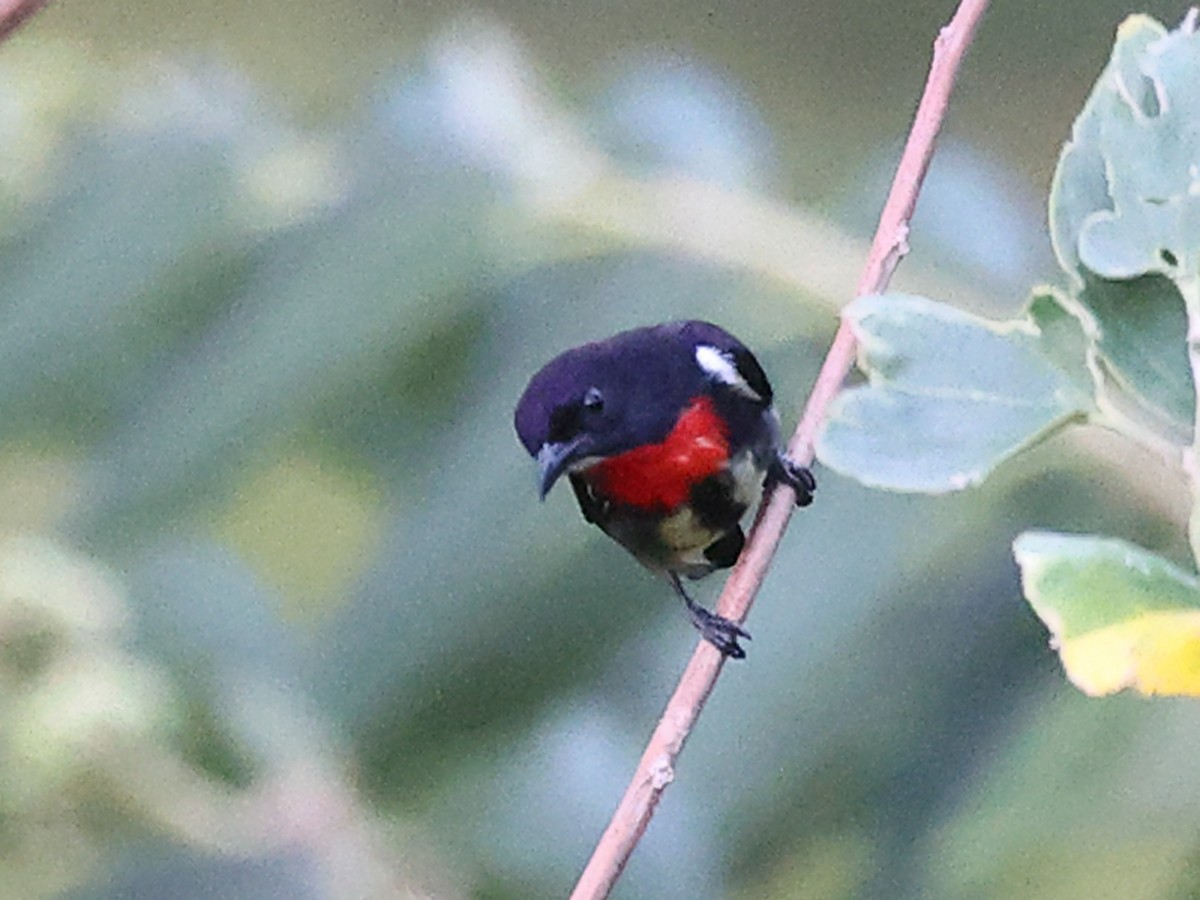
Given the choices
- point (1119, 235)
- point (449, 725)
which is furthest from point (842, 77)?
point (1119, 235)

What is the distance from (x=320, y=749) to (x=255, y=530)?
23cm

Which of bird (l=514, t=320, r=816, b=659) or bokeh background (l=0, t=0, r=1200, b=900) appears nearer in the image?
bird (l=514, t=320, r=816, b=659)

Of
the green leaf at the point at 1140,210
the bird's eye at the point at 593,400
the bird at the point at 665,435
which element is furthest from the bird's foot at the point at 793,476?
the green leaf at the point at 1140,210

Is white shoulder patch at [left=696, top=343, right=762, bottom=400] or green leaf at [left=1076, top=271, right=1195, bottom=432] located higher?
white shoulder patch at [left=696, top=343, right=762, bottom=400]

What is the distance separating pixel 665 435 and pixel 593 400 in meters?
0.06

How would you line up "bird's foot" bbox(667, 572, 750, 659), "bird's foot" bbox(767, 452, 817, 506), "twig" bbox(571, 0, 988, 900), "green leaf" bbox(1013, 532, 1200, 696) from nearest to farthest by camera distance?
"green leaf" bbox(1013, 532, 1200, 696) → "twig" bbox(571, 0, 988, 900) → "bird's foot" bbox(667, 572, 750, 659) → "bird's foot" bbox(767, 452, 817, 506)

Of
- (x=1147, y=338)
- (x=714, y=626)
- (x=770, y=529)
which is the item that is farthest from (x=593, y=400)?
(x=1147, y=338)

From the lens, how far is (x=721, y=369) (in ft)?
3.16

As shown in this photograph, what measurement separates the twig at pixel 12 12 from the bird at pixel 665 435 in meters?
0.50

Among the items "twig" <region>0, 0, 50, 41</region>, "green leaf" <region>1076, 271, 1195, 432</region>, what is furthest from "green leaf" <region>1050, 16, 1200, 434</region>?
"twig" <region>0, 0, 50, 41</region>

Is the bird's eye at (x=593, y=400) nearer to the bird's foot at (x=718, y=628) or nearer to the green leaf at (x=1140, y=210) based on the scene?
the bird's foot at (x=718, y=628)

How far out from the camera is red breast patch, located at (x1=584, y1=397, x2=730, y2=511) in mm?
945

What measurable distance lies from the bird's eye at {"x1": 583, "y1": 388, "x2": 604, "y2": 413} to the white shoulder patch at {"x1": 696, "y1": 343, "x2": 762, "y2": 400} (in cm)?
9

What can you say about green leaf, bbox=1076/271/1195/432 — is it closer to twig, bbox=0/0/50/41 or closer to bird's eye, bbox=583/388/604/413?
twig, bbox=0/0/50/41
